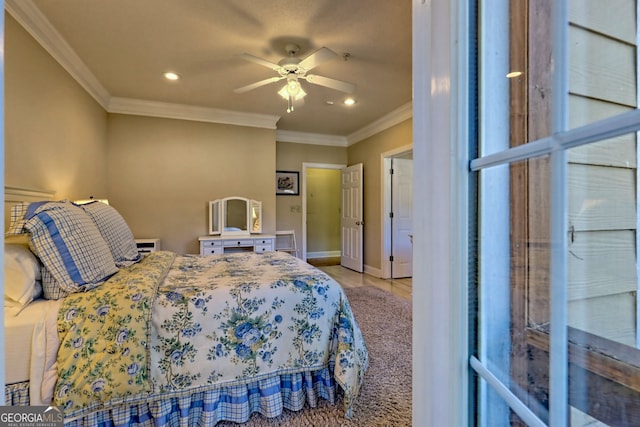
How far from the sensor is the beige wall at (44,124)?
6.15 ft

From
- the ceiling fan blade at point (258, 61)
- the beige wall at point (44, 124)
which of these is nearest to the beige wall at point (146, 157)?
the beige wall at point (44, 124)

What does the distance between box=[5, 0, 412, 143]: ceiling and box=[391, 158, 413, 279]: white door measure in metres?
1.14

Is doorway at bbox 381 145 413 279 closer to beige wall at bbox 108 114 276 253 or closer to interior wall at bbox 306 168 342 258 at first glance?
beige wall at bbox 108 114 276 253

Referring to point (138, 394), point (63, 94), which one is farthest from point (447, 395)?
point (63, 94)

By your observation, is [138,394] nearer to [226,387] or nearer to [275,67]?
[226,387]

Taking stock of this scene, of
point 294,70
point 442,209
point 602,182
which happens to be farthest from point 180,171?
point 602,182

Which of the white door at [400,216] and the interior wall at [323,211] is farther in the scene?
the interior wall at [323,211]

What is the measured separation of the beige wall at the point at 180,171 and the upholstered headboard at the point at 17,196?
1538mm

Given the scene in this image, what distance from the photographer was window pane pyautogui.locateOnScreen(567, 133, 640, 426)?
14.1 inches

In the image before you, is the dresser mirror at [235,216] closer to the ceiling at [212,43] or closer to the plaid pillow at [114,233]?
the ceiling at [212,43]

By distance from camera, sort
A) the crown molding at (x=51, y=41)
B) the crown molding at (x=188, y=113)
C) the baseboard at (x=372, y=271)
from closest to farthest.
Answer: the crown molding at (x=51, y=41)
the crown molding at (x=188, y=113)
the baseboard at (x=372, y=271)

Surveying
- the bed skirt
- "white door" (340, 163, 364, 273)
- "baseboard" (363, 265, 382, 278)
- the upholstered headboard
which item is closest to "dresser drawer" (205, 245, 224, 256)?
the upholstered headboard

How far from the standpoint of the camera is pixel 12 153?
6.09 ft

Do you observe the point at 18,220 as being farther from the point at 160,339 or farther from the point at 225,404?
the point at 225,404
